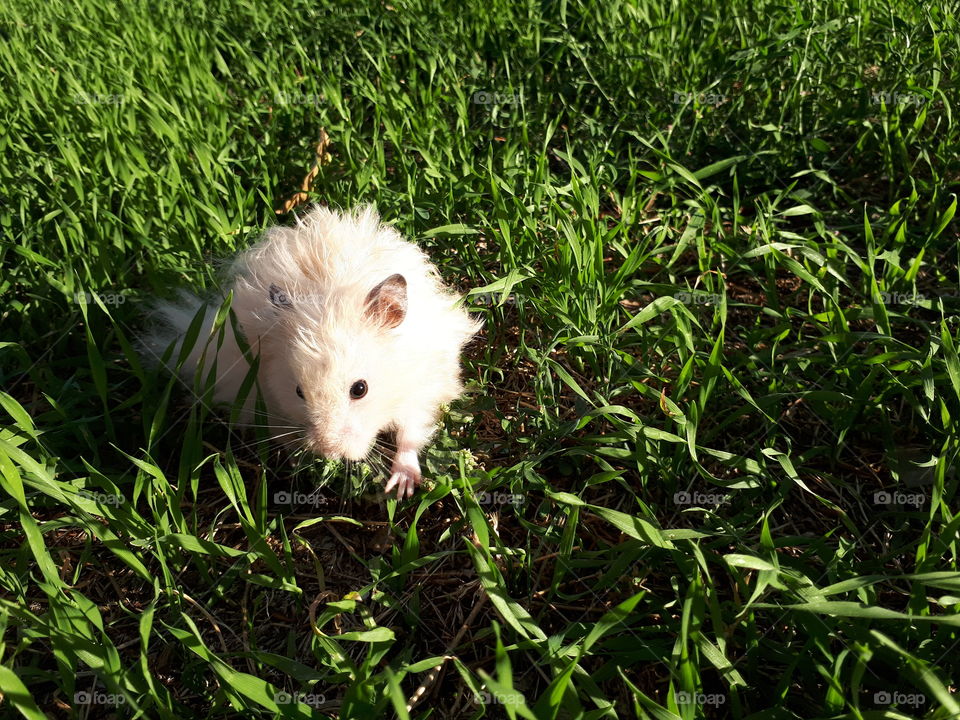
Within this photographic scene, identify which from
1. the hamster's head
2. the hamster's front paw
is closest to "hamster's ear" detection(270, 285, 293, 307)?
the hamster's head

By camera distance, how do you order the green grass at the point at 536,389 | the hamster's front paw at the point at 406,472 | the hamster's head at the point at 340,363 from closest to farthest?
1. the green grass at the point at 536,389
2. the hamster's head at the point at 340,363
3. the hamster's front paw at the point at 406,472

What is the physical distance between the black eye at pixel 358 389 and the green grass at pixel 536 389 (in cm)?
38

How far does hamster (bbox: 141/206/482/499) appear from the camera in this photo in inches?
99.0

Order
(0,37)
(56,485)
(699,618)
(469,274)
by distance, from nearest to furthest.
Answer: (699,618), (56,485), (469,274), (0,37)

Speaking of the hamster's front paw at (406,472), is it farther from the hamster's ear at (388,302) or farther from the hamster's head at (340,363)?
the hamster's ear at (388,302)

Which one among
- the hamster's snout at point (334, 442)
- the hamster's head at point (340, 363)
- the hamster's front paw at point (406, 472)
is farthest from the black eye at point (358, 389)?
the hamster's front paw at point (406, 472)

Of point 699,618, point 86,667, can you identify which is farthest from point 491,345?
point 86,667

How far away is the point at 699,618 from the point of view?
1.99 meters

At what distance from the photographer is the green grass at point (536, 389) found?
212 centimetres

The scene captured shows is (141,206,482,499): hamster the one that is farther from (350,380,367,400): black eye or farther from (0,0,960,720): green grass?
(0,0,960,720): green grass

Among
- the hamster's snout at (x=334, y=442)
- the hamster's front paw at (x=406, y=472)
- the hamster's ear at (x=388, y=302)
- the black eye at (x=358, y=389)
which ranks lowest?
the hamster's front paw at (x=406, y=472)

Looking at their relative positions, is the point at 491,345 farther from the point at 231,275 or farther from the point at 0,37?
the point at 0,37

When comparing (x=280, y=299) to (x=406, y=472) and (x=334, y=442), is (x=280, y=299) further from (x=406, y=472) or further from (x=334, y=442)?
(x=406, y=472)

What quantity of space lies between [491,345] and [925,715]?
2.03 metres
